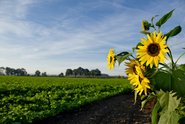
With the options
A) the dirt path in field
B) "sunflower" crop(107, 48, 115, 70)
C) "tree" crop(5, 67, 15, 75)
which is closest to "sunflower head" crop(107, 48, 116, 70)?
"sunflower" crop(107, 48, 115, 70)

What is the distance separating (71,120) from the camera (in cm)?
842

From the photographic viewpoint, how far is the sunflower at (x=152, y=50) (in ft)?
5.41

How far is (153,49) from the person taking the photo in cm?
177

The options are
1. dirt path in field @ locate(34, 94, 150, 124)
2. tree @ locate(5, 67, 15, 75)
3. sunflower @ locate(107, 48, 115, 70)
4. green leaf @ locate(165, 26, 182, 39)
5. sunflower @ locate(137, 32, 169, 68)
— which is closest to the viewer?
sunflower @ locate(137, 32, 169, 68)

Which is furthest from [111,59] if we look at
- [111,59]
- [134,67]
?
[134,67]

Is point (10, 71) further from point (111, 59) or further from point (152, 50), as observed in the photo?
point (152, 50)

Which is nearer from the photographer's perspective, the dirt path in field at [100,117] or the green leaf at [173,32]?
the green leaf at [173,32]

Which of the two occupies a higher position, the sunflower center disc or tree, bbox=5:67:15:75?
tree, bbox=5:67:15:75

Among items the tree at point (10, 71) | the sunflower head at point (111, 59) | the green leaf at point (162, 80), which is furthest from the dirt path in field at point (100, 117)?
the tree at point (10, 71)

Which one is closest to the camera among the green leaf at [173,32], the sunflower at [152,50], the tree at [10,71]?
the sunflower at [152,50]

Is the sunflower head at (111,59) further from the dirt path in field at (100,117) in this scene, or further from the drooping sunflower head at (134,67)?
Answer: the dirt path in field at (100,117)

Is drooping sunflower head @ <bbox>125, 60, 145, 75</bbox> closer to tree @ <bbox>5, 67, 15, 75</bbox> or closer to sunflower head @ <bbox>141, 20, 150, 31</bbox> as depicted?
sunflower head @ <bbox>141, 20, 150, 31</bbox>

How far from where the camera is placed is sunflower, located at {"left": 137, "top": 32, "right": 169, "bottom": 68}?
64.9 inches

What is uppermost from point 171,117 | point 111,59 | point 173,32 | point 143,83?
point 173,32
